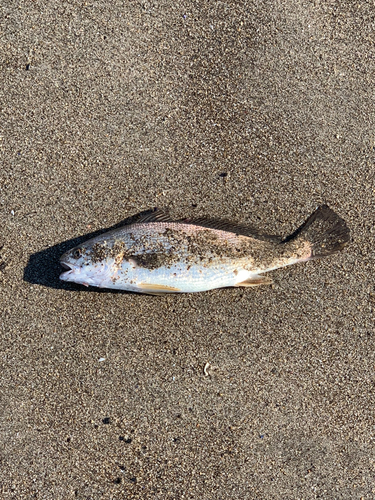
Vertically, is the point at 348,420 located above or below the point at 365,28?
below

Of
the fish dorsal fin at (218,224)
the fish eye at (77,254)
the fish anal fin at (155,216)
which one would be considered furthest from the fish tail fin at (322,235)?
the fish eye at (77,254)

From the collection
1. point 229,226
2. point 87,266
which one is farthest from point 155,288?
point 229,226

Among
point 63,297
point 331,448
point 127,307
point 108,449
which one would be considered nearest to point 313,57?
→ point 127,307

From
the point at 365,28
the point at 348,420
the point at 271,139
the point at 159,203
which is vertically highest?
the point at 365,28

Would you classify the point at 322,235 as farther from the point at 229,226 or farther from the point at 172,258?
the point at 172,258

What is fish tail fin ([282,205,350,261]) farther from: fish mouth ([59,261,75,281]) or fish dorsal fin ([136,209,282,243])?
fish mouth ([59,261,75,281])

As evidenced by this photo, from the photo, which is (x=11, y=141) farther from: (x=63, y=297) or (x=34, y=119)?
(x=63, y=297)

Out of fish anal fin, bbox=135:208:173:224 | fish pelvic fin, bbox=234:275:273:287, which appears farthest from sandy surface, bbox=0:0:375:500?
fish pelvic fin, bbox=234:275:273:287

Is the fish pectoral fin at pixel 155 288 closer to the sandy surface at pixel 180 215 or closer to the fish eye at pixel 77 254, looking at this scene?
the sandy surface at pixel 180 215
